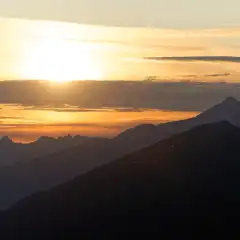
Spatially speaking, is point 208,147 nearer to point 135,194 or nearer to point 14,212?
point 135,194

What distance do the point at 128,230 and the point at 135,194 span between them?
15996 mm

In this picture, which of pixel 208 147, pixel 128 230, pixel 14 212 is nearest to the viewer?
pixel 128 230

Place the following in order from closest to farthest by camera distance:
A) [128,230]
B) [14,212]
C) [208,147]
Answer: [128,230] < [14,212] < [208,147]

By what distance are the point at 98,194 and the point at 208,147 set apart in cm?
2977

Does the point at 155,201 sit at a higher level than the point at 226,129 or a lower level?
lower

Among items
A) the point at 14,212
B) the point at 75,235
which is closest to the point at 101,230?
the point at 75,235

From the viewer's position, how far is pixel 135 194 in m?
150

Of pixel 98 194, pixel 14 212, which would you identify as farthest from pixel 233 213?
pixel 14 212

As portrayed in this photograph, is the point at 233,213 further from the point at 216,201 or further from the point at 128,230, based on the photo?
the point at 128,230

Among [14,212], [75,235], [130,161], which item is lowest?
[75,235]

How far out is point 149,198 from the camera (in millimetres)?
147000

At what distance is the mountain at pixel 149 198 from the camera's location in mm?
136375

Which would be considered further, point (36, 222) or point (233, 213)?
point (36, 222)

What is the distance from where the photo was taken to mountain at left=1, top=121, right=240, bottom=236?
136375 millimetres
